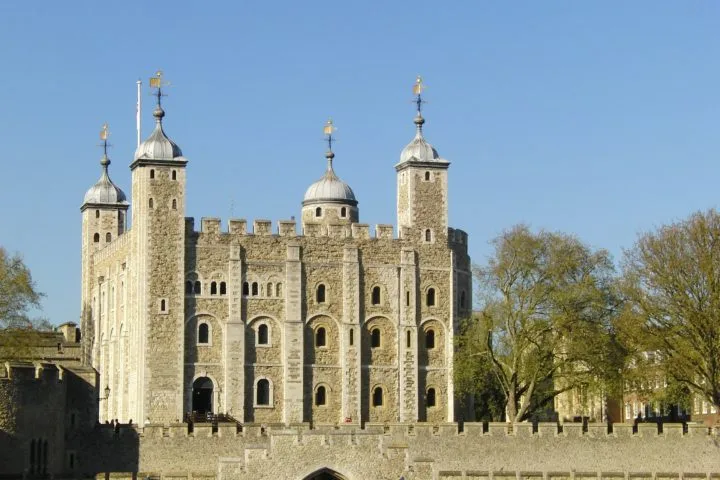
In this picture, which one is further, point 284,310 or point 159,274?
point 284,310

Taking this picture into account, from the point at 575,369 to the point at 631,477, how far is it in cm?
1378

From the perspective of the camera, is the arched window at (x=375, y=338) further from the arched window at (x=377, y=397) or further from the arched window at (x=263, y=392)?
the arched window at (x=263, y=392)

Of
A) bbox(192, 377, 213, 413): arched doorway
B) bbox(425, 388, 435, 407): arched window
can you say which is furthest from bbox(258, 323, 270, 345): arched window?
bbox(425, 388, 435, 407): arched window

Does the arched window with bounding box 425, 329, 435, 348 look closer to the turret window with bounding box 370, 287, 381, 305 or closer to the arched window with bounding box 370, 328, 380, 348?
the arched window with bounding box 370, 328, 380, 348

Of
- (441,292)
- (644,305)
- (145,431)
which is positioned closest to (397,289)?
(441,292)

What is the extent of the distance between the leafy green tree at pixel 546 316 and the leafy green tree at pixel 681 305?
4128 mm

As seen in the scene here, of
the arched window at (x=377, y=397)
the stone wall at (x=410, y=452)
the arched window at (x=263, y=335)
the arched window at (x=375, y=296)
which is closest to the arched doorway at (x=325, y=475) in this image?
the stone wall at (x=410, y=452)

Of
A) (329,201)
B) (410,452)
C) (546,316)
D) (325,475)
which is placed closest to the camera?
(325,475)

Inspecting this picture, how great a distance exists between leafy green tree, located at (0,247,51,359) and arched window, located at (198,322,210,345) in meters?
10.1

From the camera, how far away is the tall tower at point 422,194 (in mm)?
90062

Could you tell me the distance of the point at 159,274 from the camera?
8506 centimetres

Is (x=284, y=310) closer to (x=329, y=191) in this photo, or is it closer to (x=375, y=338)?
(x=375, y=338)

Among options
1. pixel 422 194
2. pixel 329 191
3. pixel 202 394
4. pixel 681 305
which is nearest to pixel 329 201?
pixel 329 191

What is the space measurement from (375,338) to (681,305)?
18860 millimetres
